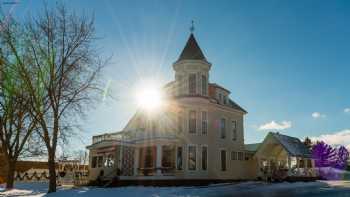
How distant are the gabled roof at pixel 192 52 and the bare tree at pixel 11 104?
525 inches

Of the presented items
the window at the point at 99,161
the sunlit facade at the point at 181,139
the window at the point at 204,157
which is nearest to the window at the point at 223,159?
the sunlit facade at the point at 181,139

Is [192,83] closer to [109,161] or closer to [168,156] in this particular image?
[168,156]

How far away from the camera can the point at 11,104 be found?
23.6 metres

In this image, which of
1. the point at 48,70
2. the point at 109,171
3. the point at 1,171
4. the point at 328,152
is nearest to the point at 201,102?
the point at 109,171

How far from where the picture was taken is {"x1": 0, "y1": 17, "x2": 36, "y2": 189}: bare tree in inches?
812

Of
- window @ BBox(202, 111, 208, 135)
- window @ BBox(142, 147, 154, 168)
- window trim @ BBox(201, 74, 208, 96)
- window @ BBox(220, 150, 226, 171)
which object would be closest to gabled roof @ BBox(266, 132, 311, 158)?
window @ BBox(220, 150, 226, 171)

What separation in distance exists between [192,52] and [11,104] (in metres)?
15.2

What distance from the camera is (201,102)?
28.1 meters

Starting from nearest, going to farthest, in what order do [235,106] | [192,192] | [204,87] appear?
[192,192]
[204,87]
[235,106]

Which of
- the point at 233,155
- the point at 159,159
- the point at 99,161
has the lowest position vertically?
the point at 99,161

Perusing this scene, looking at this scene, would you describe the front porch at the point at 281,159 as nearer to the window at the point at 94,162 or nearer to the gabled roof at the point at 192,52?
the gabled roof at the point at 192,52

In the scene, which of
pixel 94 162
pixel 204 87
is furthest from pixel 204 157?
pixel 94 162

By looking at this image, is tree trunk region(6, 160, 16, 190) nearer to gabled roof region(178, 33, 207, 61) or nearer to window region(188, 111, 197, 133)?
window region(188, 111, 197, 133)

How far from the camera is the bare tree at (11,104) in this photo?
2062 centimetres
